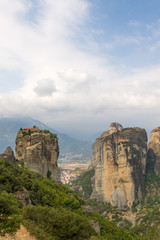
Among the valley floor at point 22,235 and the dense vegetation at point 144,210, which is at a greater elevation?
the valley floor at point 22,235

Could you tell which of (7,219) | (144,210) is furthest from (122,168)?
(7,219)

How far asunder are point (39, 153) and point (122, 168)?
3285 centimetres

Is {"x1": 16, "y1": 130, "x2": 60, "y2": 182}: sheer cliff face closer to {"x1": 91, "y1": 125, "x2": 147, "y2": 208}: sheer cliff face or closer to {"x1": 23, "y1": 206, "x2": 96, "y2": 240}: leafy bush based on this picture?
{"x1": 23, "y1": 206, "x2": 96, "y2": 240}: leafy bush

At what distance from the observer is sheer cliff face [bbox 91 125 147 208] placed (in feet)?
195

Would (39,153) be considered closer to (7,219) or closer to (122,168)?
(7,219)

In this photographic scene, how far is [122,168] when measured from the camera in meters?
60.4

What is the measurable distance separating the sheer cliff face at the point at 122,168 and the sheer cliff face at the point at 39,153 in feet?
88.0

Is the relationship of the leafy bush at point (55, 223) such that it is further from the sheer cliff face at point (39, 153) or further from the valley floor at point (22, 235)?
the sheer cliff face at point (39, 153)

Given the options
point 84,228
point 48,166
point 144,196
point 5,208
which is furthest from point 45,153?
point 144,196

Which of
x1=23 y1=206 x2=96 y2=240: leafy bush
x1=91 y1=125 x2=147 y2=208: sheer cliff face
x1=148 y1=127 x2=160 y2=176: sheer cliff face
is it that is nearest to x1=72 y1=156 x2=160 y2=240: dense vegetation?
x1=148 y1=127 x2=160 y2=176: sheer cliff face

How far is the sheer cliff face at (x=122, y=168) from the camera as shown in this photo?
195ft

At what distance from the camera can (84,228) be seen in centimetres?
1395

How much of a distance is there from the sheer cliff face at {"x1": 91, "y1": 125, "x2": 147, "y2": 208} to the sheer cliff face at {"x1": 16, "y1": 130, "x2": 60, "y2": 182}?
88.0 ft

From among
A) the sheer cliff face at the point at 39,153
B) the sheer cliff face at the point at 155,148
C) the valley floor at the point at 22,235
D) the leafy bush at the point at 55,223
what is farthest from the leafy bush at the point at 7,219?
the sheer cliff face at the point at 155,148
